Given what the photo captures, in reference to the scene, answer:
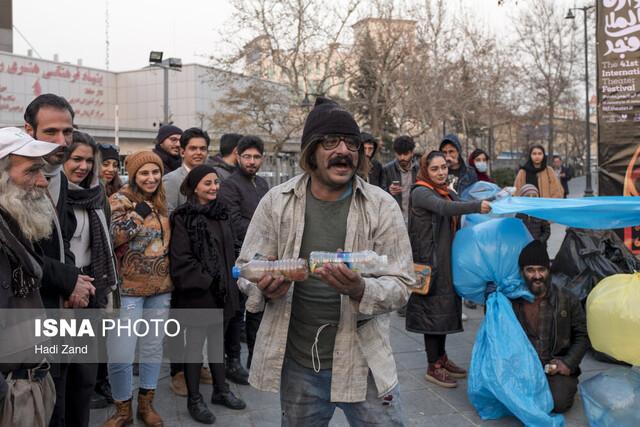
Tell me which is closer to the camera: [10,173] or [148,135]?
[10,173]

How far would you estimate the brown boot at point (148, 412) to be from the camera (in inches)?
152

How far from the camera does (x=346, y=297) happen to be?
90.6 inches

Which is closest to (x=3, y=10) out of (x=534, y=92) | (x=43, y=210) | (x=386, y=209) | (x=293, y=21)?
(x=43, y=210)

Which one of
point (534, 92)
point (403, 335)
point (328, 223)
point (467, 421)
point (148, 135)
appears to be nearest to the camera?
point (328, 223)

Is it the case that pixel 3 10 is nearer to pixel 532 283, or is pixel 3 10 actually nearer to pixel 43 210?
pixel 43 210

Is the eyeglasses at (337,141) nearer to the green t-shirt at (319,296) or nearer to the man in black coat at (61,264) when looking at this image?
the green t-shirt at (319,296)

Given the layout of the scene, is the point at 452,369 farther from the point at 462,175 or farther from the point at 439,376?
the point at 462,175

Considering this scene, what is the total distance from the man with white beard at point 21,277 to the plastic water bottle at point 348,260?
126 cm

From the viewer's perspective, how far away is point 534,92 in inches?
1227

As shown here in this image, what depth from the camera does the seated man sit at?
405cm

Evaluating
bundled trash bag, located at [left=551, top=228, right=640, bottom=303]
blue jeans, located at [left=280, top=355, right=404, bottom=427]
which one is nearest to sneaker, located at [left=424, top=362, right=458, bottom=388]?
bundled trash bag, located at [left=551, top=228, right=640, bottom=303]

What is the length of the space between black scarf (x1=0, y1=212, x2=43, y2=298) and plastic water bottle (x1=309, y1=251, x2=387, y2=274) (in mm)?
1234

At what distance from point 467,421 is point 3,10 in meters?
7.37

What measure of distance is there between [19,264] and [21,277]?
→ 2.2 inches
